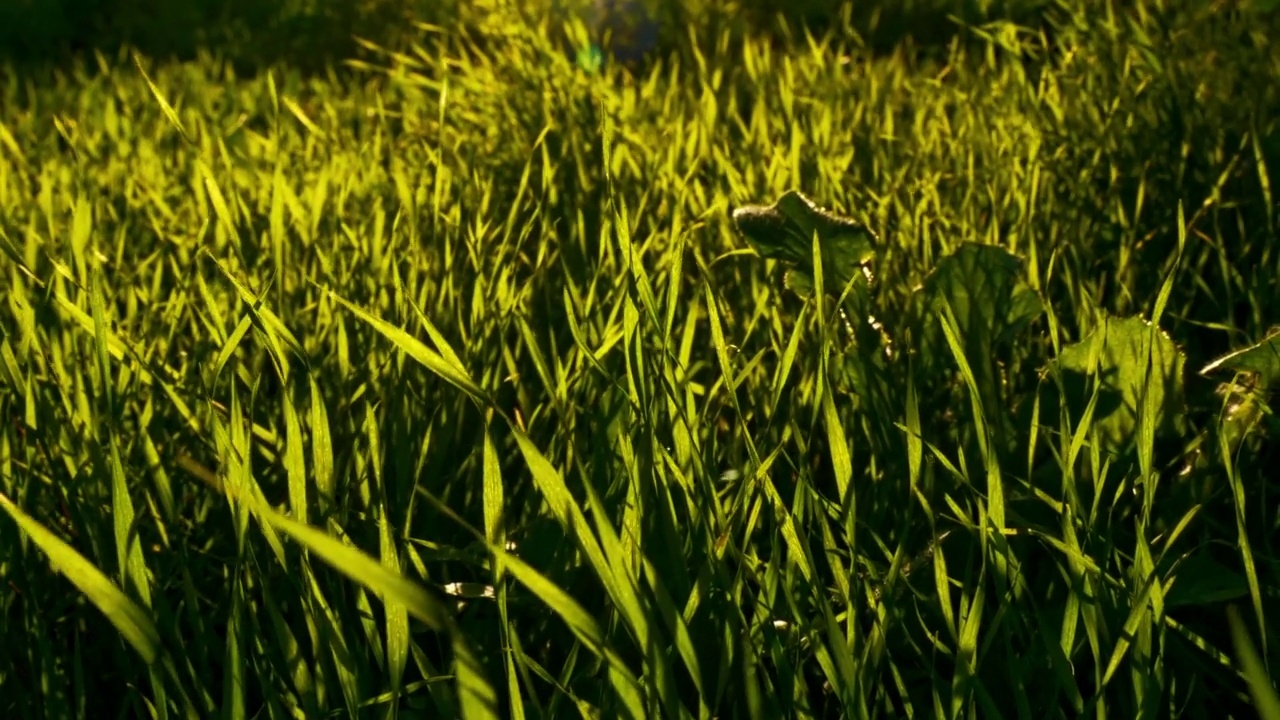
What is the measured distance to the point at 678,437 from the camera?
2.65ft

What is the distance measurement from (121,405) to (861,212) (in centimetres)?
83

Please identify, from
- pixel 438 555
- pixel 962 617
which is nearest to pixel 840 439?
pixel 962 617

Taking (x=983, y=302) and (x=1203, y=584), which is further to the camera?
(x=983, y=302)

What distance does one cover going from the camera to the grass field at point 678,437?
72cm

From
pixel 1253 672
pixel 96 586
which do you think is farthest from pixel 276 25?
pixel 1253 672

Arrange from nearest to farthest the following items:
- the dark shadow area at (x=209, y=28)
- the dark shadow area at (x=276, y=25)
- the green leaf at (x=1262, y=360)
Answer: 1. the green leaf at (x=1262, y=360)
2. the dark shadow area at (x=276, y=25)
3. the dark shadow area at (x=209, y=28)

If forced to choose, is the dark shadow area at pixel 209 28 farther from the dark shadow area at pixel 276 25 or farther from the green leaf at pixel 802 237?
the green leaf at pixel 802 237

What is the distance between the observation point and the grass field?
0.72 meters

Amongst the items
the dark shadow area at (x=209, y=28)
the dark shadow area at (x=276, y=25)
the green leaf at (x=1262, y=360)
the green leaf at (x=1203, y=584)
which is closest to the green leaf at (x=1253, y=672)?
the green leaf at (x=1203, y=584)

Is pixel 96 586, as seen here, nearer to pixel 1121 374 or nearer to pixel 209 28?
pixel 1121 374

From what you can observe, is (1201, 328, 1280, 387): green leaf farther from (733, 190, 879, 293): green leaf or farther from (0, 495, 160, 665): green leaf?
(0, 495, 160, 665): green leaf

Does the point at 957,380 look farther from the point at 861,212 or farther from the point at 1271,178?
the point at 1271,178

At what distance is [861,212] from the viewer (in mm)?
1453

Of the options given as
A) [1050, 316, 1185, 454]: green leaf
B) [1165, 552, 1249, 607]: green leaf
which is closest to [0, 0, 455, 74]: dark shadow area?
[1050, 316, 1185, 454]: green leaf
